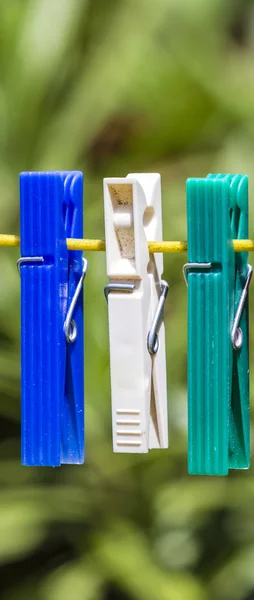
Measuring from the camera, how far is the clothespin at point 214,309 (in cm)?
115

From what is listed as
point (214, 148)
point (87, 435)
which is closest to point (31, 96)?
point (214, 148)

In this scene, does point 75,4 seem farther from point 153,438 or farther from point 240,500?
point 153,438

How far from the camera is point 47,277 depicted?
1200mm

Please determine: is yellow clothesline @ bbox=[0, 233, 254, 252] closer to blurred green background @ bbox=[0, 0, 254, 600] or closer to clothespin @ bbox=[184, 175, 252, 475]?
clothespin @ bbox=[184, 175, 252, 475]

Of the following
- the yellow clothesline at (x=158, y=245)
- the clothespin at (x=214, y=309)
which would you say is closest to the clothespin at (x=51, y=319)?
the yellow clothesline at (x=158, y=245)

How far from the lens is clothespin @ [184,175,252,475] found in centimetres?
115

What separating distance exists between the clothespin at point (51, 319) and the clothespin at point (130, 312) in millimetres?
59

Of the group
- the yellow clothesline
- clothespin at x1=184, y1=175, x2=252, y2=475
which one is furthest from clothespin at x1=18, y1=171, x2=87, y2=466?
clothespin at x1=184, y1=175, x2=252, y2=475

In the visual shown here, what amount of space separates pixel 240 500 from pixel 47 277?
1.10 meters

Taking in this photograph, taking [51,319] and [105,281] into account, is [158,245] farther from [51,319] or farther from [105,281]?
[105,281]

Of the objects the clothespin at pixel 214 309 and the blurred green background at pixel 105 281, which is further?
the blurred green background at pixel 105 281

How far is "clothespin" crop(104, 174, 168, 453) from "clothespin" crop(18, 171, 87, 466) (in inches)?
2.3

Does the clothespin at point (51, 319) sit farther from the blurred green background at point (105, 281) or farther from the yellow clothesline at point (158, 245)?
the blurred green background at point (105, 281)

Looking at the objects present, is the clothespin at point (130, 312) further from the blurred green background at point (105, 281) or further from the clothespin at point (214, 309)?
the blurred green background at point (105, 281)
